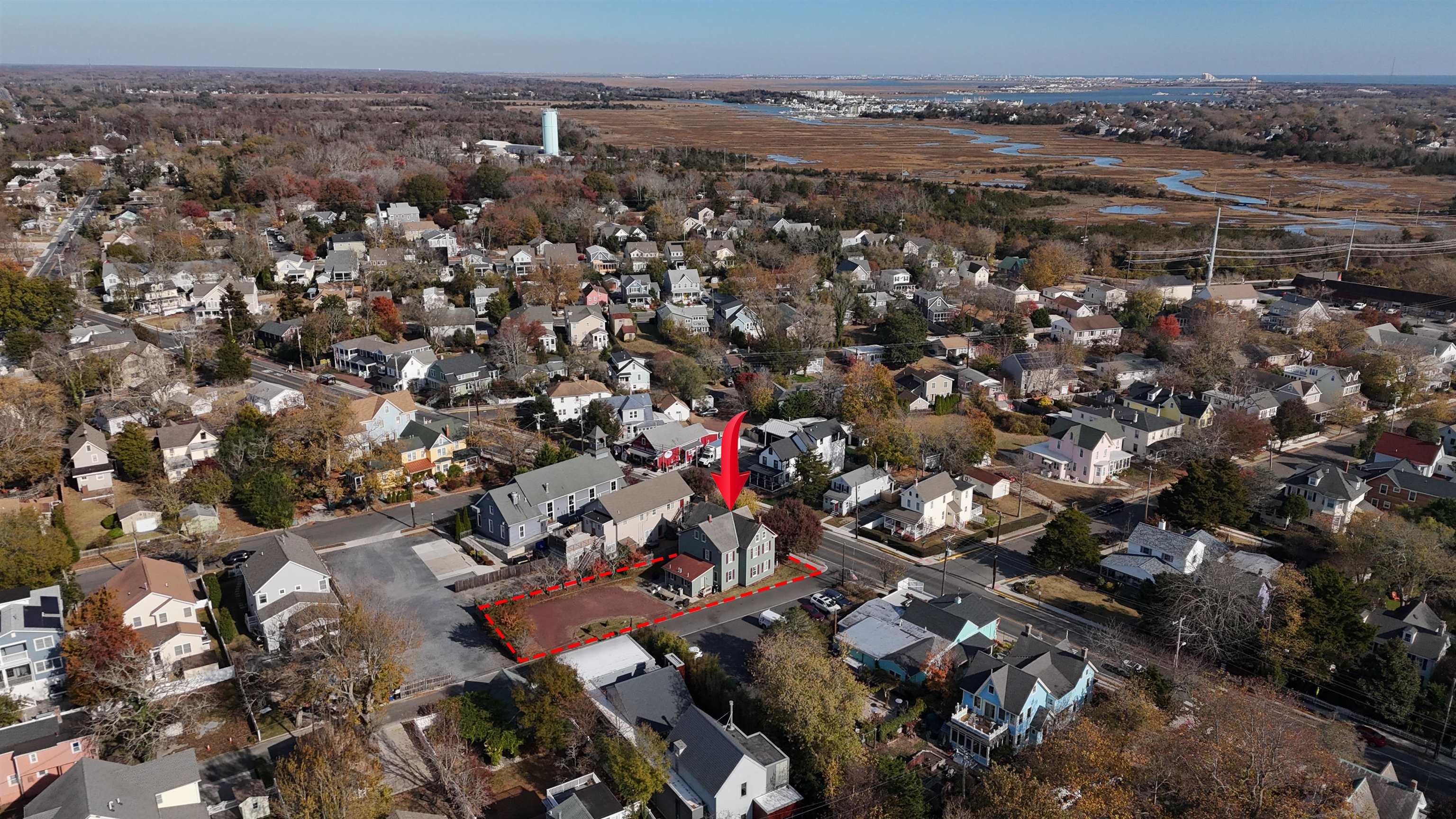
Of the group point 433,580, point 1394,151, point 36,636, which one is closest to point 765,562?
point 433,580

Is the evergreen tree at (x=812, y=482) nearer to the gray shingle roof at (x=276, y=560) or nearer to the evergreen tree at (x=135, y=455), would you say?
the gray shingle roof at (x=276, y=560)

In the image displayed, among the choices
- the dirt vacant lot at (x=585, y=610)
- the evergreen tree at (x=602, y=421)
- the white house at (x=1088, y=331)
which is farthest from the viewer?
the white house at (x=1088, y=331)

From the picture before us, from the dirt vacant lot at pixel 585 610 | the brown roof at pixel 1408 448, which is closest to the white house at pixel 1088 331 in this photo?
the brown roof at pixel 1408 448

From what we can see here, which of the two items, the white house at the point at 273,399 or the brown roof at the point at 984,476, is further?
the white house at the point at 273,399

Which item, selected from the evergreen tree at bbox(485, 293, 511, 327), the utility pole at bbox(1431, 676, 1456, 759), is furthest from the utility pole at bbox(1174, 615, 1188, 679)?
the evergreen tree at bbox(485, 293, 511, 327)

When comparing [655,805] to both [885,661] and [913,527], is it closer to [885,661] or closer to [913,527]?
[885,661]

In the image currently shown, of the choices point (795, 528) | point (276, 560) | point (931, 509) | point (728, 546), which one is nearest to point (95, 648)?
point (276, 560)

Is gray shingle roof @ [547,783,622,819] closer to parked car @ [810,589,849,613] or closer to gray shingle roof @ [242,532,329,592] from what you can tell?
parked car @ [810,589,849,613]
